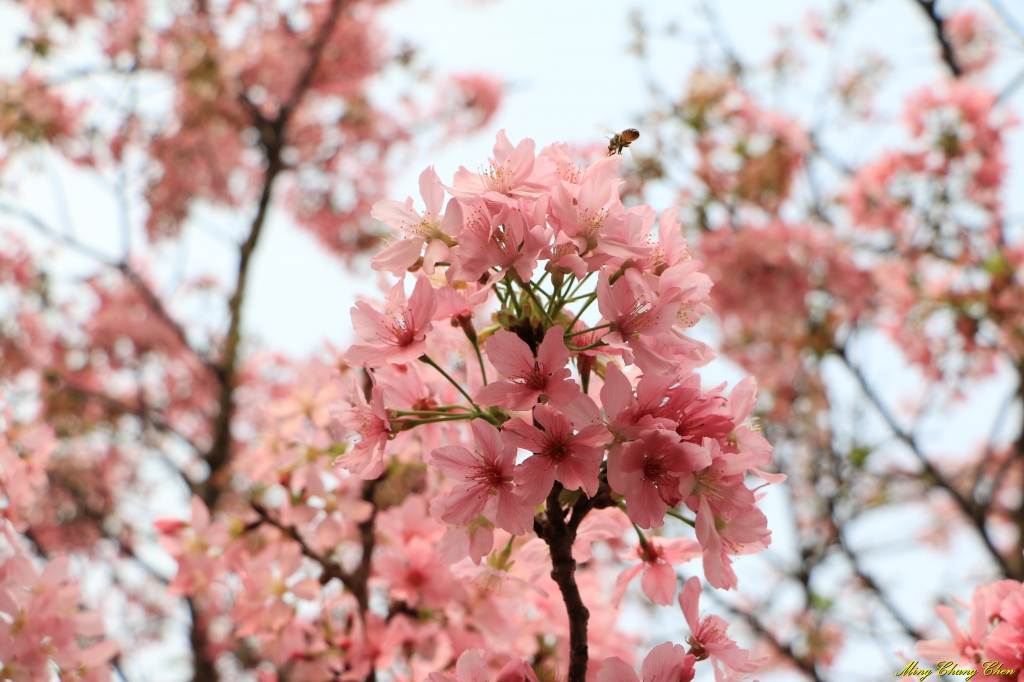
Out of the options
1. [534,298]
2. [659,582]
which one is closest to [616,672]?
[659,582]

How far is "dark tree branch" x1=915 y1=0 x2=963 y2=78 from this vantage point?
4.86 m

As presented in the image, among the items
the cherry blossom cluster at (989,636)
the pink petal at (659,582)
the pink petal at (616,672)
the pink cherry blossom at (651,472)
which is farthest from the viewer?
the pink petal at (659,582)

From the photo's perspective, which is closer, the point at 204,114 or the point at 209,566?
the point at 209,566

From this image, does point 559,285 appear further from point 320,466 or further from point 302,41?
point 302,41

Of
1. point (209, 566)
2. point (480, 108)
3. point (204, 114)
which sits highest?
point (480, 108)

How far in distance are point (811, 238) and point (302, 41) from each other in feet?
19.4

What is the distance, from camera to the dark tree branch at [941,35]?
486 cm

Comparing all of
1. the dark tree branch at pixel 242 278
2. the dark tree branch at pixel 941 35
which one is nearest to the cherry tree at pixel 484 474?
the dark tree branch at pixel 242 278

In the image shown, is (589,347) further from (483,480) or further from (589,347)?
(483,480)

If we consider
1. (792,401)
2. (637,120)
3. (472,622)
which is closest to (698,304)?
(472,622)

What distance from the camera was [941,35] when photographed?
16.9ft

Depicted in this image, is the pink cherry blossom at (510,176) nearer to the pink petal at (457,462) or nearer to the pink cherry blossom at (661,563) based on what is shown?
the pink petal at (457,462)

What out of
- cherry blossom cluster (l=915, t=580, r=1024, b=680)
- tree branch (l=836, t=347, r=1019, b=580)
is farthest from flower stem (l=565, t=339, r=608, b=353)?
tree branch (l=836, t=347, r=1019, b=580)

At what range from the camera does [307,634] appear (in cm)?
258
